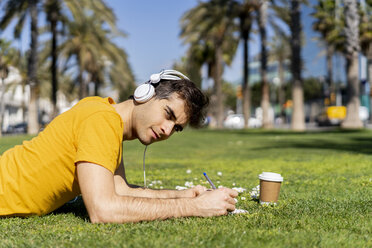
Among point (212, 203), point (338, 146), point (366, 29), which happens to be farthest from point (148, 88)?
point (366, 29)

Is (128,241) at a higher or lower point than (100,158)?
lower

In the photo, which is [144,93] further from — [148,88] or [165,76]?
[165,76]

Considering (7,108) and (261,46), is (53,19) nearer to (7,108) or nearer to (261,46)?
(261,46)

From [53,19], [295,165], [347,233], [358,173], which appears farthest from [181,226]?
[53,19]

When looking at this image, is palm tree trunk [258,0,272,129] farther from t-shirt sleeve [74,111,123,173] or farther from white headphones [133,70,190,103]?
t-shirt sleeve [74,111,123,173]

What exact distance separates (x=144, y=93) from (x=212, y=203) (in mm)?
817

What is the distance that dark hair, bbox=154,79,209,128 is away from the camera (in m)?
2.86

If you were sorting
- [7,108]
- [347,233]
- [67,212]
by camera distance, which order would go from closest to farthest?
[347,233] < [67,212] < [7,108]

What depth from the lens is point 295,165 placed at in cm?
784

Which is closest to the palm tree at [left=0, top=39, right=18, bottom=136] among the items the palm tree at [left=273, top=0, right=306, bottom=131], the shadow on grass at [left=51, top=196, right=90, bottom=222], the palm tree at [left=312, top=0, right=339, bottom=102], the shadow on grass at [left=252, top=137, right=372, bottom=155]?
the palm tree at [left=273, top=0, right=306, bottom=131]

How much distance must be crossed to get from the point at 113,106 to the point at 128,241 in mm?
895

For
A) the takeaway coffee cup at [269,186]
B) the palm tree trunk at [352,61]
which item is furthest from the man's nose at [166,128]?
the palm tree trunk at [352,61]

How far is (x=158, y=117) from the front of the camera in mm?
2816

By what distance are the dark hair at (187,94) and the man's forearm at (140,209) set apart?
0.54 metres
